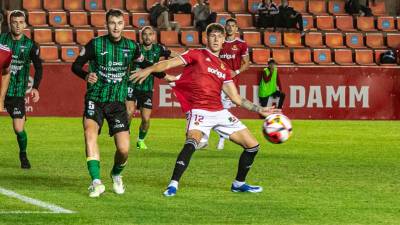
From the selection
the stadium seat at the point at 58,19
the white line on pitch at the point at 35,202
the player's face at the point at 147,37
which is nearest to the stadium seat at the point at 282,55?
the stadium seat at the point at 58,19

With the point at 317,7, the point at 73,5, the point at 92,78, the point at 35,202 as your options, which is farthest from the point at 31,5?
the point at 35,202

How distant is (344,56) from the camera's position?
3250cm

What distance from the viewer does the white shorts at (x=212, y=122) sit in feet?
40.1

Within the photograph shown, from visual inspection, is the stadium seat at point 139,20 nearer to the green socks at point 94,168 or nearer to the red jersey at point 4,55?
the green socks at point 94,168

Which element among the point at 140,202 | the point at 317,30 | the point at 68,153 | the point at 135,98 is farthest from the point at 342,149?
the point at 317,30

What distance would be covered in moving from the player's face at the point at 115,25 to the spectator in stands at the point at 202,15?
62.6 feet

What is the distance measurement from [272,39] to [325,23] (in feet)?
6.64

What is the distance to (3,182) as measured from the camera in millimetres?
13117

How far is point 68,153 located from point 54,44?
12821 mm

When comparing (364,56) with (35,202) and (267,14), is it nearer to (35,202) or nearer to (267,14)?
(267,14)

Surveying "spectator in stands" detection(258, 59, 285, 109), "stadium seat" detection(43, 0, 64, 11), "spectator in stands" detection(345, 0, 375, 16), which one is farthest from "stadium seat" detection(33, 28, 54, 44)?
"spectator in stands" detection(345, 0, 375, 16)

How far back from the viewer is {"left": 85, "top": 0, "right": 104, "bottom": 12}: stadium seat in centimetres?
3228

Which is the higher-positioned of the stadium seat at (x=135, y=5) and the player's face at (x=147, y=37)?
the player's face at (x=147, y=37)

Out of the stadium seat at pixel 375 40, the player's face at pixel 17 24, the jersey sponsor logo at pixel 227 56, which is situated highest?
the player's face at pixel 17 24
